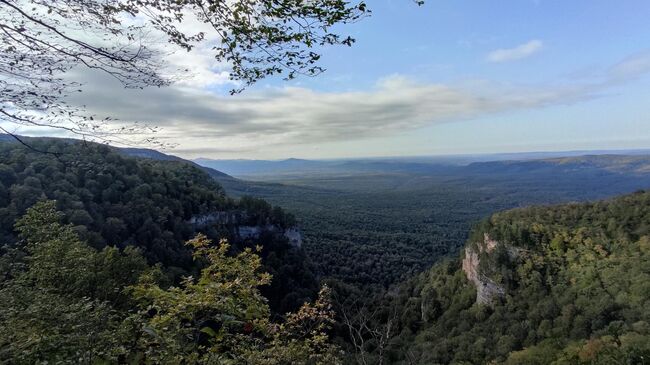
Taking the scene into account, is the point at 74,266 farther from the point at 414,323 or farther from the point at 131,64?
the point at 414,323

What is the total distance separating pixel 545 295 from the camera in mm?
32312

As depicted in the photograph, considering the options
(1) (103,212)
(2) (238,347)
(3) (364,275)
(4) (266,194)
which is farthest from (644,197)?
(4) (266,194)

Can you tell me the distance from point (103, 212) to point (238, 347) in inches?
1268

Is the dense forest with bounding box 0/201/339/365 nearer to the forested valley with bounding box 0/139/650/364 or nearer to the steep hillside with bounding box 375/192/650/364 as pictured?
the forested valley with bounding box 0/139/650/364

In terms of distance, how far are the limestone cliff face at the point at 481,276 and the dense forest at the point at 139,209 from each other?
17794 mm

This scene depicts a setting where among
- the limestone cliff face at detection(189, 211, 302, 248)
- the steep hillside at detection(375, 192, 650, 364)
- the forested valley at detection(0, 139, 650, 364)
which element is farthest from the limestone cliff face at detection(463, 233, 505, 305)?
the limestone cliff face at detection(189, 211, 302, 248)

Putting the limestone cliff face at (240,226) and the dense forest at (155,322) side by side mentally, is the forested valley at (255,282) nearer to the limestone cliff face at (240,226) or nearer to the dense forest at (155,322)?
the dense forest at (155,322)

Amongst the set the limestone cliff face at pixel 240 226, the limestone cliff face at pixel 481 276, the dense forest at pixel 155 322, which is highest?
the dense forest at pixel 155 322

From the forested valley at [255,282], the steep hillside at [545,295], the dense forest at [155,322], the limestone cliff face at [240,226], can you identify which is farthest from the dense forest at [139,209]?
the steep hillside at [545,295]

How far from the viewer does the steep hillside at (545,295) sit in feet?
78.3

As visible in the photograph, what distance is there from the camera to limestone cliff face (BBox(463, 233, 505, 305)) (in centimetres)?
3647

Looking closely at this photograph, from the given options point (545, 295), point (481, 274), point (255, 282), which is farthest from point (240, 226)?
point (255, 282)

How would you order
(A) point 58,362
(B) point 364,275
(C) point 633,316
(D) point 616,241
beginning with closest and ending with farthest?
(A) point 58,362 → (C) point 633,316 → (D) point 616,241 → (B) point 364,275

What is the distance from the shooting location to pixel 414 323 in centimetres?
4328
